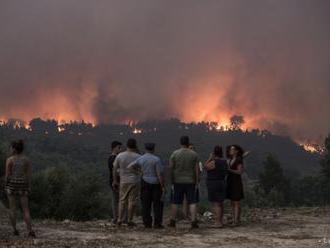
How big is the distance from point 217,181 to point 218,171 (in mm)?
296

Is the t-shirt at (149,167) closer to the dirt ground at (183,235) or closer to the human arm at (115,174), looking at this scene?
the human arm at (115,174)

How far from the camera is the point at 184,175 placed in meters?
14.6

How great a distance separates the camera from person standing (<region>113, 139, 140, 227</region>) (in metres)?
14.6

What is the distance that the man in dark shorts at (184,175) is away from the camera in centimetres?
1462

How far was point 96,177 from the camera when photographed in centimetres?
3244

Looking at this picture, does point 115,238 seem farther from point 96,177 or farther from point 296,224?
point 96,177

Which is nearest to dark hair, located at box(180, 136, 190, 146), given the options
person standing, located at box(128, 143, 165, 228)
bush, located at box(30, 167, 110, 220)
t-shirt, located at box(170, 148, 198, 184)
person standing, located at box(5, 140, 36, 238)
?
t-shirt, located at box(170, 148, 198, 184)

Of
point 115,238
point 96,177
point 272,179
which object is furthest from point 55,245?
point 272,179

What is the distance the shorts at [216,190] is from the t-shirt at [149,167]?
5.04 ft

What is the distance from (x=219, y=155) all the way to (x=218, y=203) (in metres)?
1.36

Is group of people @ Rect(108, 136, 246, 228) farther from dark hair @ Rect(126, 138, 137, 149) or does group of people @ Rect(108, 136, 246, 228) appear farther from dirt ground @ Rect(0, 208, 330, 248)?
dirt ground @ Rect(0, 208, 330, 248)

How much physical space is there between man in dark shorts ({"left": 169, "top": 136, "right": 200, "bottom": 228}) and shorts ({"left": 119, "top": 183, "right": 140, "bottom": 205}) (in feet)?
3.51

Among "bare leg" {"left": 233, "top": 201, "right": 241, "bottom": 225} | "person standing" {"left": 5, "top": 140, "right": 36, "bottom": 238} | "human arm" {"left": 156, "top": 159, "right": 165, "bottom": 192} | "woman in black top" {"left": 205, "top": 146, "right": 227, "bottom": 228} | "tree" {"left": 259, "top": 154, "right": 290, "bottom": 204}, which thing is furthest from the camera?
"tree" {"left": 259, "top": 154, "right": 290, "bottom": 204}

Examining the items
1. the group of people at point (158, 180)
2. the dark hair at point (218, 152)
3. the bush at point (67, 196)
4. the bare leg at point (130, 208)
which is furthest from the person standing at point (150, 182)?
the bush at point (67, 196)
